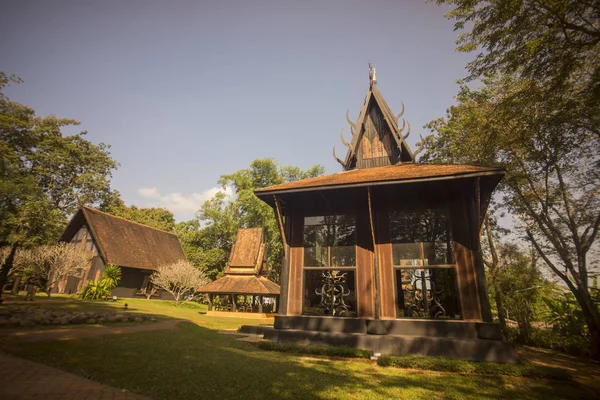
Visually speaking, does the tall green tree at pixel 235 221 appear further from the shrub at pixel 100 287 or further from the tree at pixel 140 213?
the shrub at pixel 100 287

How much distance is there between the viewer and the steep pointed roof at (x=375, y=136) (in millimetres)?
13461

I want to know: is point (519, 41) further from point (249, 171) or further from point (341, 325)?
point (249, 171)

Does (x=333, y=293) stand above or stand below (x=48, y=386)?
above

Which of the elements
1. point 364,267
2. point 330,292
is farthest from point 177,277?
point 364,267

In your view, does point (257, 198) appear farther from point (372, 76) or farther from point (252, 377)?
point (252, 377)

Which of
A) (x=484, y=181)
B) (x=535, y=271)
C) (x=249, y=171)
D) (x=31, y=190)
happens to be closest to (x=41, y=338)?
(x=484, y=181)

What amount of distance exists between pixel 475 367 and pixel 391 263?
12.0ft

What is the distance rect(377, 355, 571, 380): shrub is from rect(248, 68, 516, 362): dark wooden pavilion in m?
1.00

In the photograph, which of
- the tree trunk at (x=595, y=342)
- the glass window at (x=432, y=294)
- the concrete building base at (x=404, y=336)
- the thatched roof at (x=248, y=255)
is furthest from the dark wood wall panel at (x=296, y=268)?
the thatched roof at (x=248, y=255)

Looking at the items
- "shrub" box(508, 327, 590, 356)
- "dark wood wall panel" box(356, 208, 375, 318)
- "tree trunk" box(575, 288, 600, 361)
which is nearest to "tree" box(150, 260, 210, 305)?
"dark wood wall panel" box(356, 208, 375, 318)

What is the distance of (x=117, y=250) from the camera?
29.1 meters

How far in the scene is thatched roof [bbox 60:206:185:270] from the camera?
2825cm

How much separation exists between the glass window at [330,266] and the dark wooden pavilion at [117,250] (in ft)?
79.8

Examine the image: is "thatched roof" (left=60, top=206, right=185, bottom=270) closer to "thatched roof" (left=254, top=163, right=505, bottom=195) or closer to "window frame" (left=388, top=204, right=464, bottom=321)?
"thatched roof" (left=254, top=163, right=505, bottom=195)
